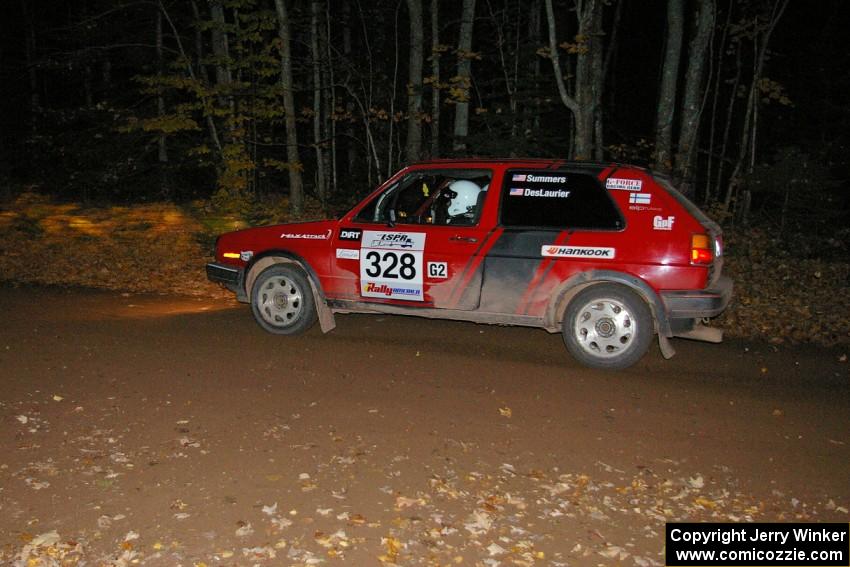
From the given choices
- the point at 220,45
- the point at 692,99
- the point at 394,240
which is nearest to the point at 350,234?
the point at 394,240

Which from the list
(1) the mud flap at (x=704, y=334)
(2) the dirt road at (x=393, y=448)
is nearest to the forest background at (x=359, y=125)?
(1) the mud flap at (x=704, y=334)

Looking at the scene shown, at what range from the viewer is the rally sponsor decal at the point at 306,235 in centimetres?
781

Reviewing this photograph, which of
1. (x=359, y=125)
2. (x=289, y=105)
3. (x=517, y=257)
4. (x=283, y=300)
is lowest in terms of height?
(x=283, y=300)

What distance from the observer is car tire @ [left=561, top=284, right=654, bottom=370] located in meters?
6.71

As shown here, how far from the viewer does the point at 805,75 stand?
28.3m

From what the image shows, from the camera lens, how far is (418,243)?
7.34 meters

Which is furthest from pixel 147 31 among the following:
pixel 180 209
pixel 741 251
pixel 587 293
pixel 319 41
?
pixel 587 293

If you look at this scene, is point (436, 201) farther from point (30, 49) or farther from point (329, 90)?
point (30, 49)

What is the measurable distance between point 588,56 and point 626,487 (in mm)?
10814

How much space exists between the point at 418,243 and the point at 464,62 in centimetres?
1207

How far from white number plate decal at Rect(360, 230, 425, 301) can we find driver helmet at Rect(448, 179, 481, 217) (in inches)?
21.0

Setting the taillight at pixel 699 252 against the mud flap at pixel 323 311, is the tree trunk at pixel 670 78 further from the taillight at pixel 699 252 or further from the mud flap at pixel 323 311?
the mud flap at pixel 323 311

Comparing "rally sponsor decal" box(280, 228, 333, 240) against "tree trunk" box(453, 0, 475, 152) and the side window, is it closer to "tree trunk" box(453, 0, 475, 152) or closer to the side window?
the side window

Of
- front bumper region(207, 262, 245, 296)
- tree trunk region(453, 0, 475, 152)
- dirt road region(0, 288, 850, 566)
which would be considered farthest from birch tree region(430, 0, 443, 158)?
dirt road region(0, 288, 850, 566)
